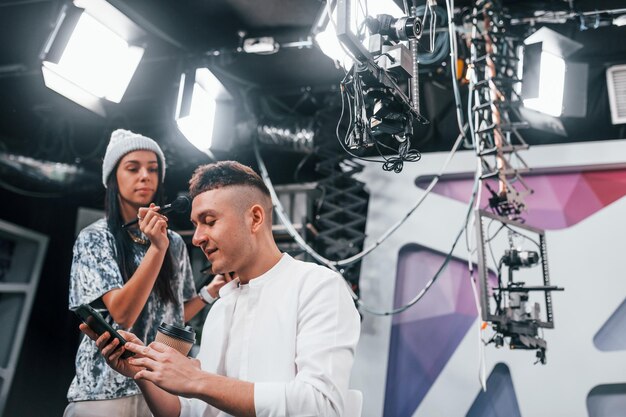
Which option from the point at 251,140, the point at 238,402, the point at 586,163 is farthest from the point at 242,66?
the point at 238,402

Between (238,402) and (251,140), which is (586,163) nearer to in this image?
(251,140)

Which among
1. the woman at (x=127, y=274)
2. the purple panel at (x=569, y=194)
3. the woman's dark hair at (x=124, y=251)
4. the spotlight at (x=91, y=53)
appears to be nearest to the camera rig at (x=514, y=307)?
the purple panel at (x=569, y=194)

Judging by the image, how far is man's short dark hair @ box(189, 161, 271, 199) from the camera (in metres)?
1.92

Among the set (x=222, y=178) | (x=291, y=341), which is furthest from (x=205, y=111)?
(x=291, y=341)

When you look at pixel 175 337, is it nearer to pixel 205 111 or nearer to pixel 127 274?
pixel 127 274

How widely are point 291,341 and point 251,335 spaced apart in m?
0.16

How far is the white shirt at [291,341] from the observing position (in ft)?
5.00

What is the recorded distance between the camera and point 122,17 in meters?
3.96

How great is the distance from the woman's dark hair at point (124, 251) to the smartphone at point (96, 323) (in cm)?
63

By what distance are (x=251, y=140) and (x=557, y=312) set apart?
2879 millimetres

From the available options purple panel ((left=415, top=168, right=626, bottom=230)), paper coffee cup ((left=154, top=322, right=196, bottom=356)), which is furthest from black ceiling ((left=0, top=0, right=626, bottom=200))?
paper coffee cup ((left=154, top=322, right=196, bottom=356))

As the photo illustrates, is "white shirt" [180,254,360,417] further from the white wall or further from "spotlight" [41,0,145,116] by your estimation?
the white wall

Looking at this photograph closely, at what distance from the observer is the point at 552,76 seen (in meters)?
4.57

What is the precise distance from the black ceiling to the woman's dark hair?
6.56 feet
